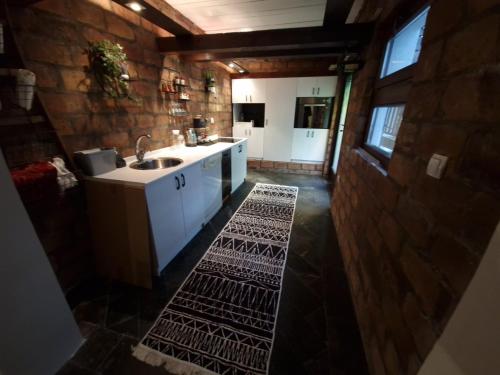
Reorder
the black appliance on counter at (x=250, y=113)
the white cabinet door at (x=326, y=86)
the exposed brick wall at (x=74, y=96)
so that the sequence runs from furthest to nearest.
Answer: the black appliance on counter at (x=250, y=113) < the white cabinet door at (x=326, y=86) < the exposed brick wall at (x=74, y=96)

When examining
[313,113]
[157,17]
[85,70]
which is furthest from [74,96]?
[313,113]

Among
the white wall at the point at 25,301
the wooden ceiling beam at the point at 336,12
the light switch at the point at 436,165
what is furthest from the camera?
the wooden ceiling beam at the point at 336,12

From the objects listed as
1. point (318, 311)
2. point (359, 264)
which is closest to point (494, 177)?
point (359, 264)

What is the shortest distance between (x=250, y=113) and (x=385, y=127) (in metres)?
3.59

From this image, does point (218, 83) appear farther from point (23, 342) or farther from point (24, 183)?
point (23, 342)

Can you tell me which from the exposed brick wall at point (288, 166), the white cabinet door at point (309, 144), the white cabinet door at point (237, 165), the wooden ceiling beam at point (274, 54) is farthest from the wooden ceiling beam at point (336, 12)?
the exposed brick wall at point (288, 166)

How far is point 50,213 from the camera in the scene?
4.79 feet

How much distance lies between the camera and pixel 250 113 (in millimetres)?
4969

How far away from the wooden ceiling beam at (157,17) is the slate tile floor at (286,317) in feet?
7.31

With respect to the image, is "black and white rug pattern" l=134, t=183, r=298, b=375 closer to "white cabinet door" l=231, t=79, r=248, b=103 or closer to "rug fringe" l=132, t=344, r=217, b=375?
"rug fringe" l=132, t=344, r=217, b=375

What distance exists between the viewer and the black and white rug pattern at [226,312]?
1.24 metres

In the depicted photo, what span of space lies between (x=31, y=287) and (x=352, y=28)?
319 centimetres

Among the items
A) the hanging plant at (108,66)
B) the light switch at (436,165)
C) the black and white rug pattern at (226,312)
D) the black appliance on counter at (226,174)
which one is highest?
the hanging plant at (108,66)

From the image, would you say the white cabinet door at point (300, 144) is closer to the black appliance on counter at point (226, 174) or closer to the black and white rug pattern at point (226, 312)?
the black appliance on counter at point (226, 174)
